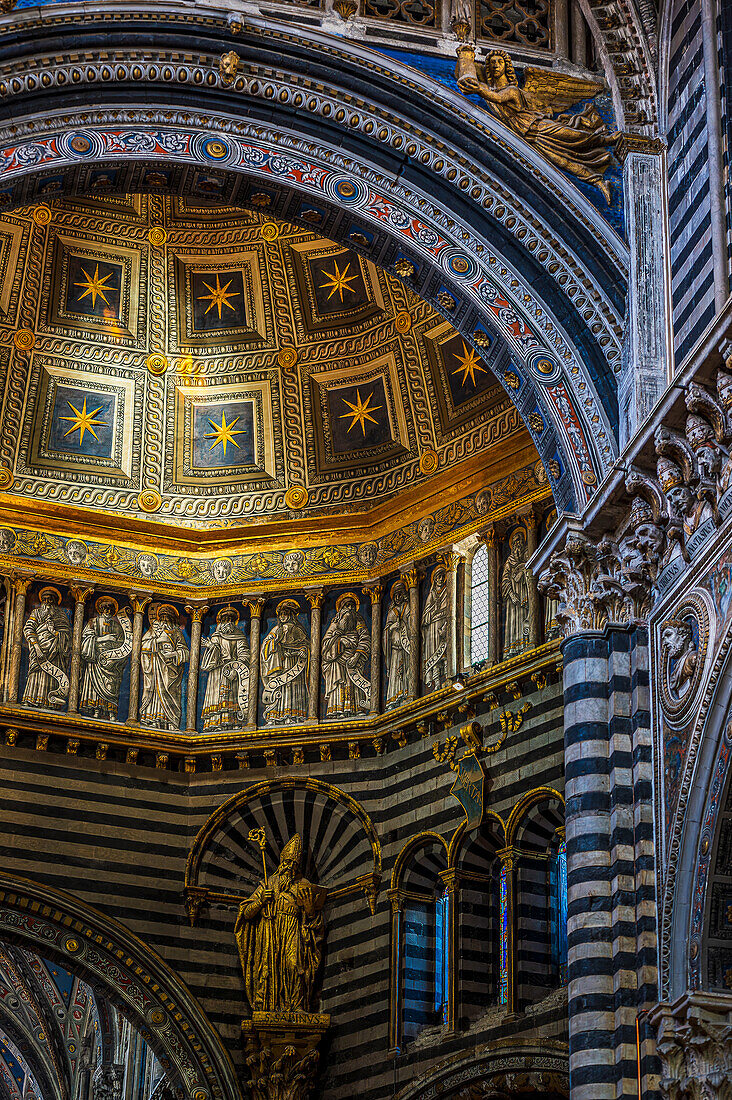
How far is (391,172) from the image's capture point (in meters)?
19.6

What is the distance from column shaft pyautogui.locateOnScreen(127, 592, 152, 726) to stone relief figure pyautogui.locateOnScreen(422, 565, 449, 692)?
3.95 m

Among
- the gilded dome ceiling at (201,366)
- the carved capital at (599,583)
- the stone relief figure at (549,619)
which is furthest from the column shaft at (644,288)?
the gilded dome ceiling at (201,366)

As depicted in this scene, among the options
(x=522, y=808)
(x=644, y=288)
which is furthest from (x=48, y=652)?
(x=644, y=288)

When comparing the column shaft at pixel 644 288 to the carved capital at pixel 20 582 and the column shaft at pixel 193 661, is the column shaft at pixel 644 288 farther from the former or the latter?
the carved capital at pixel 20 582

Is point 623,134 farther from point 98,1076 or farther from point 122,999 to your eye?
point 98,1076

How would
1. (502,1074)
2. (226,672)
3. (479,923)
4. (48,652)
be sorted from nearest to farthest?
(502,1074) < (479,923) < (48,652) < (226,672)

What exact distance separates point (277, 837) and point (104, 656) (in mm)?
3409

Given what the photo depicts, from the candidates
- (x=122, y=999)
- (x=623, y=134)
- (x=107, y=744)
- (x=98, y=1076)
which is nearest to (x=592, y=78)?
(x=623, y=134)

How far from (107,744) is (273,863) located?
2.67 metres

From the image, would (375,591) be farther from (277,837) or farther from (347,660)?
(277,837)

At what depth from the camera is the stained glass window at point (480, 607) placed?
2342cm

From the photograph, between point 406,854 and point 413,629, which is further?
point 413,629

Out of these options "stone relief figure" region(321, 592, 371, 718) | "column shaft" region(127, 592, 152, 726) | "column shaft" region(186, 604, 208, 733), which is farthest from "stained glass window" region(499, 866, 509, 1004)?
"column shaft" region(127, 592, 152, 726)

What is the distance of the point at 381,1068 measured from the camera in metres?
22.2
